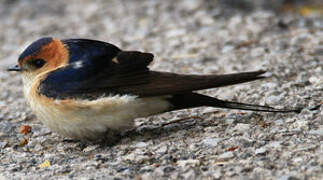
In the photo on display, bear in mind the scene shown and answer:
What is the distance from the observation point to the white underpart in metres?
3.79

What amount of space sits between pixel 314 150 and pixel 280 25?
3032mm

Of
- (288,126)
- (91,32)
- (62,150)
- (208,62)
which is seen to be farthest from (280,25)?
(62,150)

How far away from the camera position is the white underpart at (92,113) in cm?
379

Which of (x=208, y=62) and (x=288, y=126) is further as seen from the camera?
(x=208, y=62)

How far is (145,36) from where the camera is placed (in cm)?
658

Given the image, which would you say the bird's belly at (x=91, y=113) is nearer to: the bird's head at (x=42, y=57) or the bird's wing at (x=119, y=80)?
the bird's wing at (x=119, y=80)

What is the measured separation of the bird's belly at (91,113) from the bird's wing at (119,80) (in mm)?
50

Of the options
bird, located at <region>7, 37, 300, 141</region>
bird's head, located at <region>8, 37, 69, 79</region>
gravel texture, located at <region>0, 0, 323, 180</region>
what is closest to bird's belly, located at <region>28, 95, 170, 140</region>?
bird, located at <region>7, 37, 300, 141</region>

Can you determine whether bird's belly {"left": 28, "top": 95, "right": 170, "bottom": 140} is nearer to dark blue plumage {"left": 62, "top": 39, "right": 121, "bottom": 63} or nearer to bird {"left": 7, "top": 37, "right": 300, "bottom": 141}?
bird {"left": 7, "top": 37, "right": 300, "bottom": 141}

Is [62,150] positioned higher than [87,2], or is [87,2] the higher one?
[87,2]

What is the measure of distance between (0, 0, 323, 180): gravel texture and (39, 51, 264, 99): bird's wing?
1.06 ft

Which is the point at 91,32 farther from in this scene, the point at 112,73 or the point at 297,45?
the point at 112,73

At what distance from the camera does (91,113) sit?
3.80 m

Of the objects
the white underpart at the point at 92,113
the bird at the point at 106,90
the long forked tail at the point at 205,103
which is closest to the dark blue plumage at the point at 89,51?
Answer: the bird at the point at 106,90
